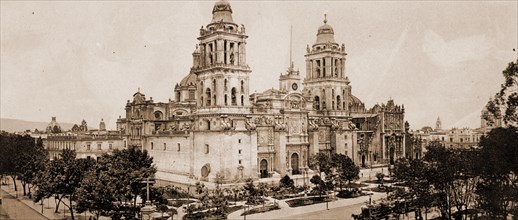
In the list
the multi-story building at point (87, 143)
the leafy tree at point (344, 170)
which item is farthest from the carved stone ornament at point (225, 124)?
the multi-story building at point (87, 143)

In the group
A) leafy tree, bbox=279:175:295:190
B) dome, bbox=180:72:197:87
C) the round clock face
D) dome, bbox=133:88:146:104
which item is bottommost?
leafy tree, bbox=279:175:295:190

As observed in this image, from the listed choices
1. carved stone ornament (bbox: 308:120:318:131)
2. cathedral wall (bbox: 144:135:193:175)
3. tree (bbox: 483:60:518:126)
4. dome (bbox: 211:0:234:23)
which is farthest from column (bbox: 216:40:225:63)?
tree (bbox: 483:60:518:126)

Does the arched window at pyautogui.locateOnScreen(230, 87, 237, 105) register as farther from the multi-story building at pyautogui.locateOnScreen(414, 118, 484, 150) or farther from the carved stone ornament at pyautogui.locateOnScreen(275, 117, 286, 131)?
the multi-story building at pyautogui.locateOnScreen(414, 118, 484, 150)

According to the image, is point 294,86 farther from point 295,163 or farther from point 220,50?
point 220,50

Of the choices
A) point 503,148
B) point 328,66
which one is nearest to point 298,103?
point 328,66

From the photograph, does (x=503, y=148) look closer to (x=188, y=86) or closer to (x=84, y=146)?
(x=188, y=86)

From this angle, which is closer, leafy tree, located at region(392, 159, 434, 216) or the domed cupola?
leafy tree, located at region(392, 159, 434, 216)

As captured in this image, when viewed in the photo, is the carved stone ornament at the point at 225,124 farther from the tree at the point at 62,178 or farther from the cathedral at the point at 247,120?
the tree at the point at 62,178

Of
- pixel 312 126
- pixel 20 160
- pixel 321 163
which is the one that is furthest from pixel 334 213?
pixel 20 160
